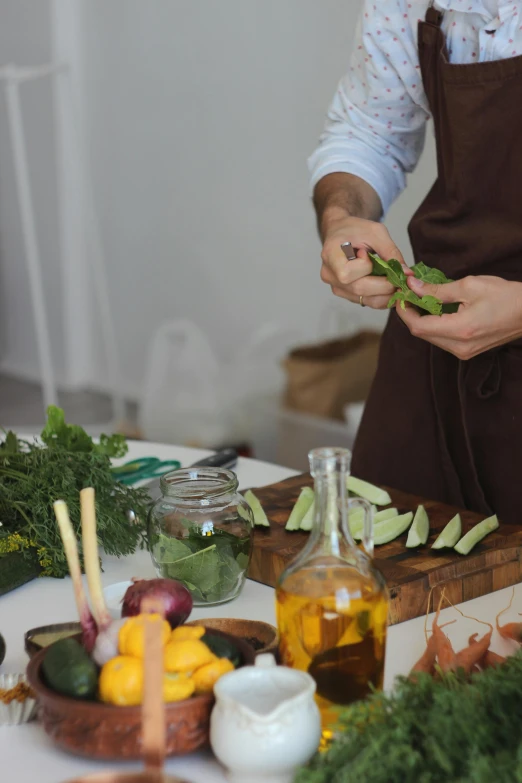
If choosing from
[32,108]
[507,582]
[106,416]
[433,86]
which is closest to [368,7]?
[433,86]

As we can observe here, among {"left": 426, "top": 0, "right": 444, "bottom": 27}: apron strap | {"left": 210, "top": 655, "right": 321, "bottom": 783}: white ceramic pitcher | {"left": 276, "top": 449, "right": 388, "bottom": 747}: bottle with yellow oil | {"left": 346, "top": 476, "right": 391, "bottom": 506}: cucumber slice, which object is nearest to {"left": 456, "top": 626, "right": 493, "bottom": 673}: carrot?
{"left": 276, "top": 449, "right": 388, "bottom": 747}: bottle with yellow oil


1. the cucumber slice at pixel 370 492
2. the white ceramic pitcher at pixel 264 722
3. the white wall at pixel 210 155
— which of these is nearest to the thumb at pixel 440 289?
the cucumber slice at pixel 370 492

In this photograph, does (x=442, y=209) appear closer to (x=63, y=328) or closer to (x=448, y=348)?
(x=448, y=348)

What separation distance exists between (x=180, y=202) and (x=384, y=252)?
11.7 feet

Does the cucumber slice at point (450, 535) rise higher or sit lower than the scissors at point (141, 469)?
higher

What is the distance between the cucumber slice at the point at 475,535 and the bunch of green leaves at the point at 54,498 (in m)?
0.43

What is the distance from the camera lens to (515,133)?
5.06 feet

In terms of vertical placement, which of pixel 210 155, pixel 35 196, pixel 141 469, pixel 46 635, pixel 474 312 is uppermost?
pixel 474 312

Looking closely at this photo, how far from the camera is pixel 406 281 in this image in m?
1.46

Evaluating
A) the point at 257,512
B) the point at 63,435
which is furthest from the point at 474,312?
the point at 63,435

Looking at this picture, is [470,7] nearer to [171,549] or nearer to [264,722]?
[171,549]

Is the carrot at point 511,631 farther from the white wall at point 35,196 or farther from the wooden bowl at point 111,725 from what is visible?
the white wall at point 35,196

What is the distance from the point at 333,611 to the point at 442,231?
95 cm

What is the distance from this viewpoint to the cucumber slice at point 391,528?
1283mm
